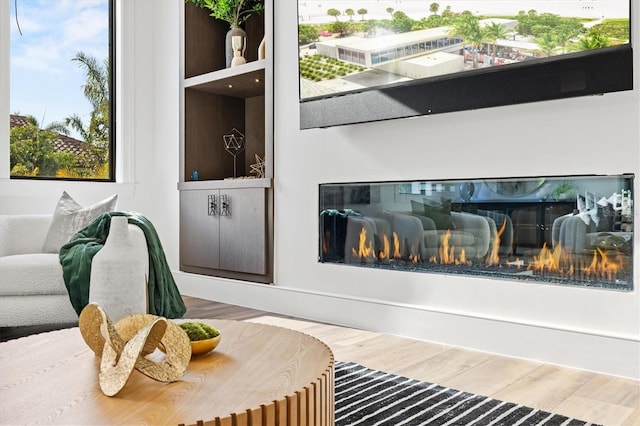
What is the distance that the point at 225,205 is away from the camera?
417 cm

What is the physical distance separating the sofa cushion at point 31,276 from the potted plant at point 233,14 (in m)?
2.23

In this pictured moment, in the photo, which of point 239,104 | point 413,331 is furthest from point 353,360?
point 239,104

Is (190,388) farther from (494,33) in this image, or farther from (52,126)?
(52,126)

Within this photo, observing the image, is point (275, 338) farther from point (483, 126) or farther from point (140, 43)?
point (140, 43)

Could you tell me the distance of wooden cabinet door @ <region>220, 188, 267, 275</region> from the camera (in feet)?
12.9

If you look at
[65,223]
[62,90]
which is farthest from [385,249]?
[62,90]

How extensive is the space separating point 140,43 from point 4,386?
430cm

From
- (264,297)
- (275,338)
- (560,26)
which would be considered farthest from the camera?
Answer: (264,297)

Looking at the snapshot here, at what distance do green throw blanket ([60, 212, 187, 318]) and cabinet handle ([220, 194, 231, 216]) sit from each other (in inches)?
39.2

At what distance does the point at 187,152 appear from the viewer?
15.0 ft

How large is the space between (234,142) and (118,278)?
8.90ft

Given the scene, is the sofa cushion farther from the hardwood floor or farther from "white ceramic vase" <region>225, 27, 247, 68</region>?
"white ceramic vase" <region>225, 27, 247, 68</region>

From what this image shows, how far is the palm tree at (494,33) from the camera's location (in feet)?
8.87

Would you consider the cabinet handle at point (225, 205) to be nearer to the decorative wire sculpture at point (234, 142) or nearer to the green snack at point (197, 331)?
the decorative wire sculpture at point (234, 142)
